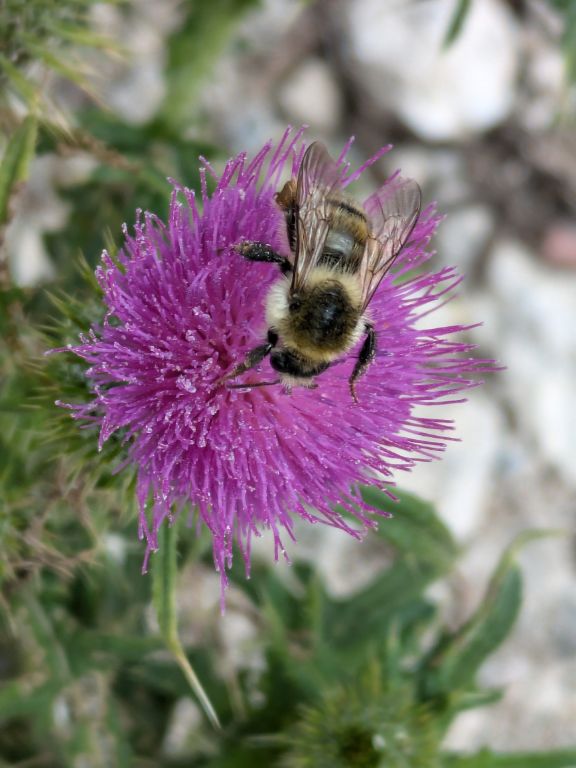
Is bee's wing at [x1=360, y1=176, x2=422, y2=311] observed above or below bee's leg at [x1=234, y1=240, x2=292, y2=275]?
above

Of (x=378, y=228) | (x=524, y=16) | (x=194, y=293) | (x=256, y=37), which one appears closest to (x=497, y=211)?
(x=524, y=16)

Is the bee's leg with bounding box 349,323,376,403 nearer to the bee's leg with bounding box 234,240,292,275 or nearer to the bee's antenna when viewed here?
the bee's antenna

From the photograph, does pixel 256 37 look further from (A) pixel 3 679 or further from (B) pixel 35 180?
(A) pixel 3 679

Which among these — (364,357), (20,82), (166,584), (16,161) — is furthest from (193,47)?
(166,584)

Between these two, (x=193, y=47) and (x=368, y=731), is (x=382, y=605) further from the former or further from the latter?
(x=193, y=47)

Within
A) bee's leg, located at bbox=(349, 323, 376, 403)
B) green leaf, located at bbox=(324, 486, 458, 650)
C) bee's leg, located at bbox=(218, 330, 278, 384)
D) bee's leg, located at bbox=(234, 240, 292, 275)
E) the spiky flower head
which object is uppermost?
bee's leg, located at bbox=(234, 240, 292, 275)

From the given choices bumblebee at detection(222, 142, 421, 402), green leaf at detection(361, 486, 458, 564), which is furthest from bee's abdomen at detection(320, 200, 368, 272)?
green leaf at detection(361, 486, 458, 564)

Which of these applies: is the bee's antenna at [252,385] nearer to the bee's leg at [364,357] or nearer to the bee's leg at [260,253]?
the bee's leg at [364,357]

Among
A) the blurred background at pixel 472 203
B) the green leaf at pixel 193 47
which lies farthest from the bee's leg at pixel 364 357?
the blurred background at pixel 472 203
